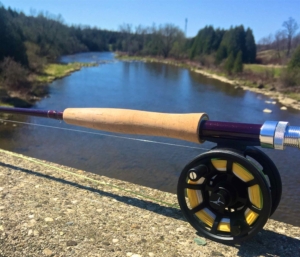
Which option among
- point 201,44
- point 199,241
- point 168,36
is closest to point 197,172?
point 199,241

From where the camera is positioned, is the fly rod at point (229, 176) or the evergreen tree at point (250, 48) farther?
the evergreen tree at point (250, 48)

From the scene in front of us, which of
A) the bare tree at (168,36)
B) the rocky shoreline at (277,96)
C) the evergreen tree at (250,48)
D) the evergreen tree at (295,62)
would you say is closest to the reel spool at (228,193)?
the rocky shoreline at (277,96)

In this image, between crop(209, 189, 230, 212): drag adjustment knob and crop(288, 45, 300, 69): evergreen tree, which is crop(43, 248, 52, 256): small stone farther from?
crop(288, 45, 300, 69): evergreen tree

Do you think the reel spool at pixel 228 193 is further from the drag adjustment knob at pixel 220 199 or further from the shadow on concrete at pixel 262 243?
the shadow on concrete at pixel 262 243

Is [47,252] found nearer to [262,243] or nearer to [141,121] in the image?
[141,121]

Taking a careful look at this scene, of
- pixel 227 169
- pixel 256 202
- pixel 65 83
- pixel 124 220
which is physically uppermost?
pixel 227 169

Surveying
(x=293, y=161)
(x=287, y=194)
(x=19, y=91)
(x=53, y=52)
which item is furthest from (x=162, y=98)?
(x=53, y=52)

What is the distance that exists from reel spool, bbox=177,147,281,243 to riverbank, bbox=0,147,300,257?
19 centimetres

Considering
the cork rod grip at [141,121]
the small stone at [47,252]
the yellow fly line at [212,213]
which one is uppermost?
the cork rod grip at [141,121]

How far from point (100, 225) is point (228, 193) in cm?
110

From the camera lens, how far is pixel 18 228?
2.79 metres

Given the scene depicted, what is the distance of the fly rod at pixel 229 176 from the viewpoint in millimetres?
2338

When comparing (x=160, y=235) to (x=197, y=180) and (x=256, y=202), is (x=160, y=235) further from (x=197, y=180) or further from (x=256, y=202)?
(x=256, y=202)

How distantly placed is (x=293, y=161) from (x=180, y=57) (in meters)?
69.9
